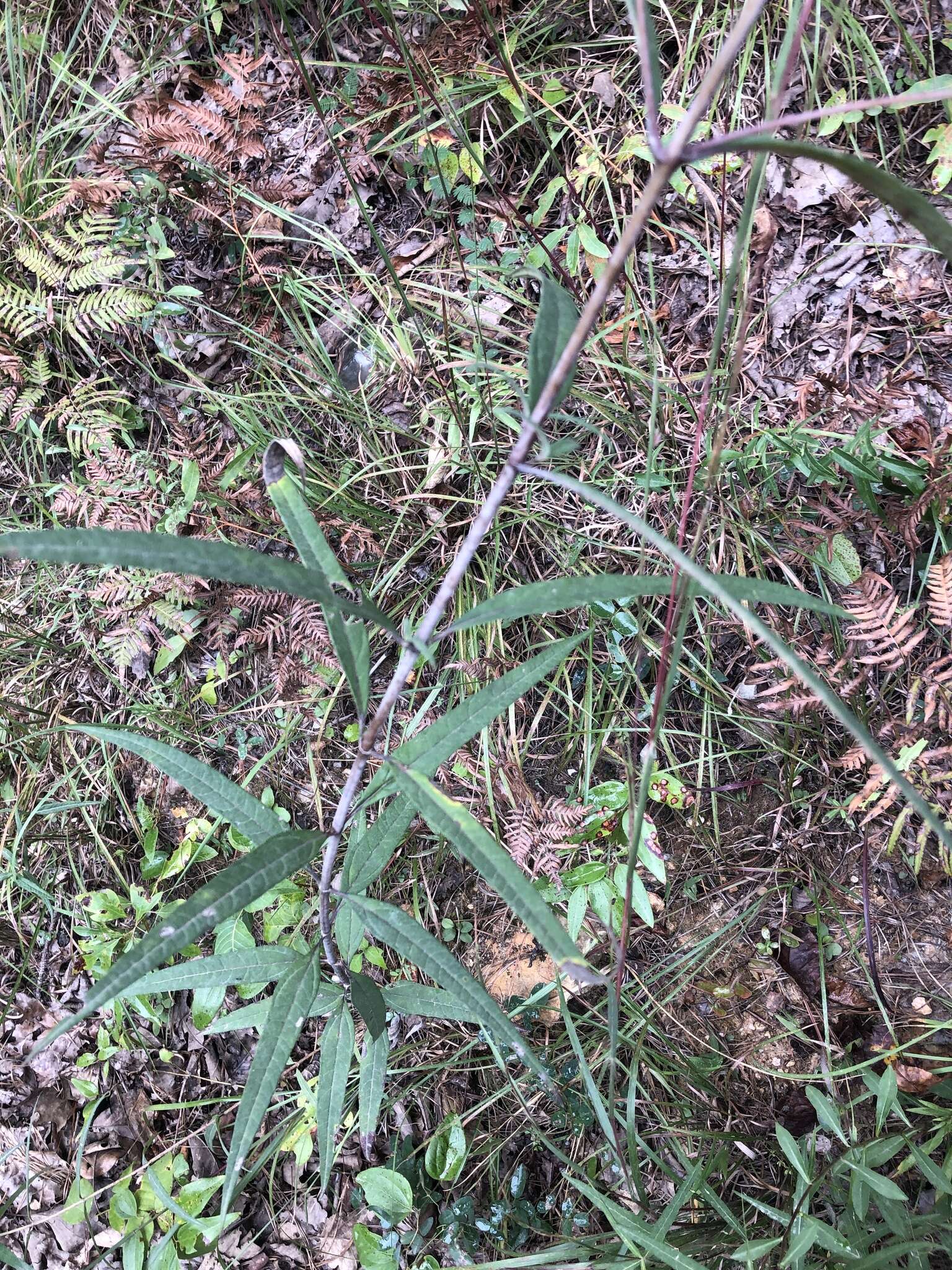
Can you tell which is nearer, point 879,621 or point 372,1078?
point 372,1078

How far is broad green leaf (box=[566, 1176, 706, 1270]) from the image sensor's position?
1363 millimetres

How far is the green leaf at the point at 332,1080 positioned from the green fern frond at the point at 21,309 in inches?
90.1

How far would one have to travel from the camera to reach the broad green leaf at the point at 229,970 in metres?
1.36

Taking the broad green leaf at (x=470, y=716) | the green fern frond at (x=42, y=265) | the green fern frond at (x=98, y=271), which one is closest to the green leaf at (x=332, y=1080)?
the broad green leaf at (x=470, y=716)

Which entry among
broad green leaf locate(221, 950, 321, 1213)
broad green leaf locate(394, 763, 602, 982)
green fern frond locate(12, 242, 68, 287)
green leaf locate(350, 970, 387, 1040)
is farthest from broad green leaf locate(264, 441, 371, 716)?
green fern frond locate(12, 242, 68, 287)

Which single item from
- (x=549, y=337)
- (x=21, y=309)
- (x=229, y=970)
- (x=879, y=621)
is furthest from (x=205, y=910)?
(x=21, y=309)

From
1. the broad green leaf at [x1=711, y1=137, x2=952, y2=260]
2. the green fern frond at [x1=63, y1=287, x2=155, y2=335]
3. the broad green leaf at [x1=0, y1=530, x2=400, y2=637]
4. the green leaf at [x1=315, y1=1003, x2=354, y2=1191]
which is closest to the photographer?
the broad green leaf at [x1=711, y1=137, x2=952, y2=260]

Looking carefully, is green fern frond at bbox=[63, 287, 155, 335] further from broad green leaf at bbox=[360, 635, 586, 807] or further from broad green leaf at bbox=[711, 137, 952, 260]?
broad green leaf at bbox=[711, 137, 952, 260]

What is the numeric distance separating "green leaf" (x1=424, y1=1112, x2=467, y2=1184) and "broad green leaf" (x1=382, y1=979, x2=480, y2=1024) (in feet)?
1.78

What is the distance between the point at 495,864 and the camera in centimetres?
83

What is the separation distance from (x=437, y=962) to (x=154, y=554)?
0.66 m

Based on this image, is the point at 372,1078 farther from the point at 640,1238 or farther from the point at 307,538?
the point at 307,538

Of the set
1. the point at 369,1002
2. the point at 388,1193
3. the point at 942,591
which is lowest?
the point at 388,1193

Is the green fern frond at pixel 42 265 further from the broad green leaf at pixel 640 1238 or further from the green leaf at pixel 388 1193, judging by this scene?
the broad green leaf at pixel 640 1238
